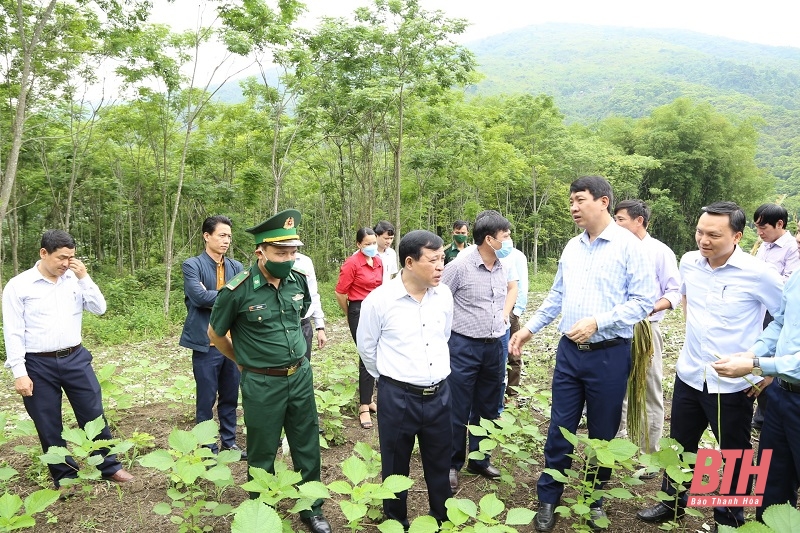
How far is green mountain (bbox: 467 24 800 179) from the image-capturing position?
52625 mm

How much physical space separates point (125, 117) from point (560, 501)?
16.0 m

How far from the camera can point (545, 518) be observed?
2.94 metres

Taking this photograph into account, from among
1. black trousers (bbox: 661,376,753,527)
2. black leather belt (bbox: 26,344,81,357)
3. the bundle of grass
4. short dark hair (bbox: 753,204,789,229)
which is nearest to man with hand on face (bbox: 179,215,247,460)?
black leather belt (bbox: 26,344,81,357)

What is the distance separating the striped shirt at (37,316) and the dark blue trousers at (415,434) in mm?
2349

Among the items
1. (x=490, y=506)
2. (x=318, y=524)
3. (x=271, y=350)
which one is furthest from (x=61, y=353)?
(x=490, y=506)

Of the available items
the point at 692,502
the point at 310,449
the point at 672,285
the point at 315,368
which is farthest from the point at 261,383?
the point at 315,368

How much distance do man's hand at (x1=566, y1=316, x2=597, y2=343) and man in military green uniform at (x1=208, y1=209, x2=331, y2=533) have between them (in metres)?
1.59

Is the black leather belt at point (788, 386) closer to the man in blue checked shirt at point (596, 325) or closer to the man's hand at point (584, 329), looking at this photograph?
the man in blue checked shirt at point (596, 325)

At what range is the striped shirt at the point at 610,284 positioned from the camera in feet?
9.23

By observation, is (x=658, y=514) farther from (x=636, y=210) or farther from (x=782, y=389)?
(x=636, y=210)

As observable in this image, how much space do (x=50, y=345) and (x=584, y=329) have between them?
3470mm

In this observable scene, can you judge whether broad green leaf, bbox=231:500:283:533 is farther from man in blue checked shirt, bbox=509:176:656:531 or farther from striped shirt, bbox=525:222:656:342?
striped shirt, bbox=525:222:656:342

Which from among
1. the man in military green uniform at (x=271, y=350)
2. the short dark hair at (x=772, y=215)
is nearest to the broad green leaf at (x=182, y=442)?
the man in military green uniform at (x=271, y=350)

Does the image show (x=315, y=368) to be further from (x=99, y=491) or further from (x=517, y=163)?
(x=517, y=163)
